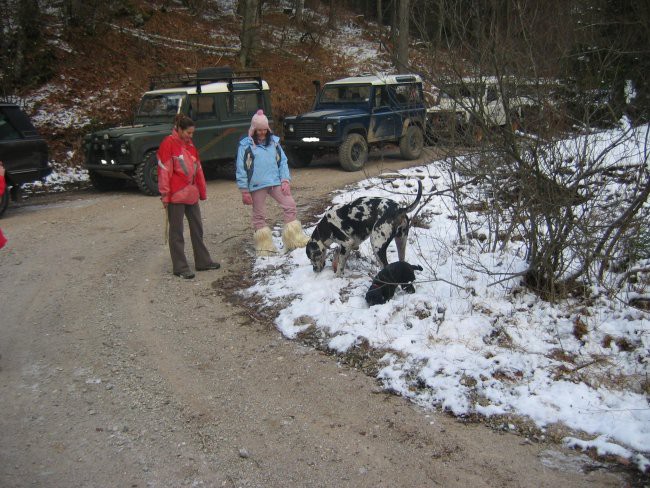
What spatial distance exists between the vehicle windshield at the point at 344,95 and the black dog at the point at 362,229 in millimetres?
8216

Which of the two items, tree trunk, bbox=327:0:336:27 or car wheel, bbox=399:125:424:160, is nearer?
car wheel, bbox=399:125:424:160

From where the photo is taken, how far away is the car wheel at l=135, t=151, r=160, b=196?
36.0 feet

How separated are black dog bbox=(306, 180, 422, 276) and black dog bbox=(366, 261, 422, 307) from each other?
388mm

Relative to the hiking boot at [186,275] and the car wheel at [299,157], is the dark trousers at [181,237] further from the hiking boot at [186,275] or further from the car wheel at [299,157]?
the car wheel at [299,157]

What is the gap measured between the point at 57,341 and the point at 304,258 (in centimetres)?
288

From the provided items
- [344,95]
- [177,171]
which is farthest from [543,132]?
[344,95]

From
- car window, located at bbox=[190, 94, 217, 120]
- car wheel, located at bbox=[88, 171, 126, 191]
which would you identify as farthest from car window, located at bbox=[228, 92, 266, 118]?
car wheel, located at bbox=[88, 171, 126, 191]

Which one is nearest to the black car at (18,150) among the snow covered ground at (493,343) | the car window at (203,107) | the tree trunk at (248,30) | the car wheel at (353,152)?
the car window at (203,107)

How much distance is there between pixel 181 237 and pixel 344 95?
27.4 feet

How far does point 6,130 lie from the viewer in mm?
9727

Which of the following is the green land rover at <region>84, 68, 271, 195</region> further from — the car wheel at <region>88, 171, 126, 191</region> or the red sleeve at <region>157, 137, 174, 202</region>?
the red sleeve at <region>157, 137, 174, 202</region>

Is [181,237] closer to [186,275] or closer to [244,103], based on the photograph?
[186,275]

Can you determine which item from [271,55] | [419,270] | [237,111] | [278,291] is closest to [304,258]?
[278,291]

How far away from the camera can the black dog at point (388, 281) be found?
5.32 meters
